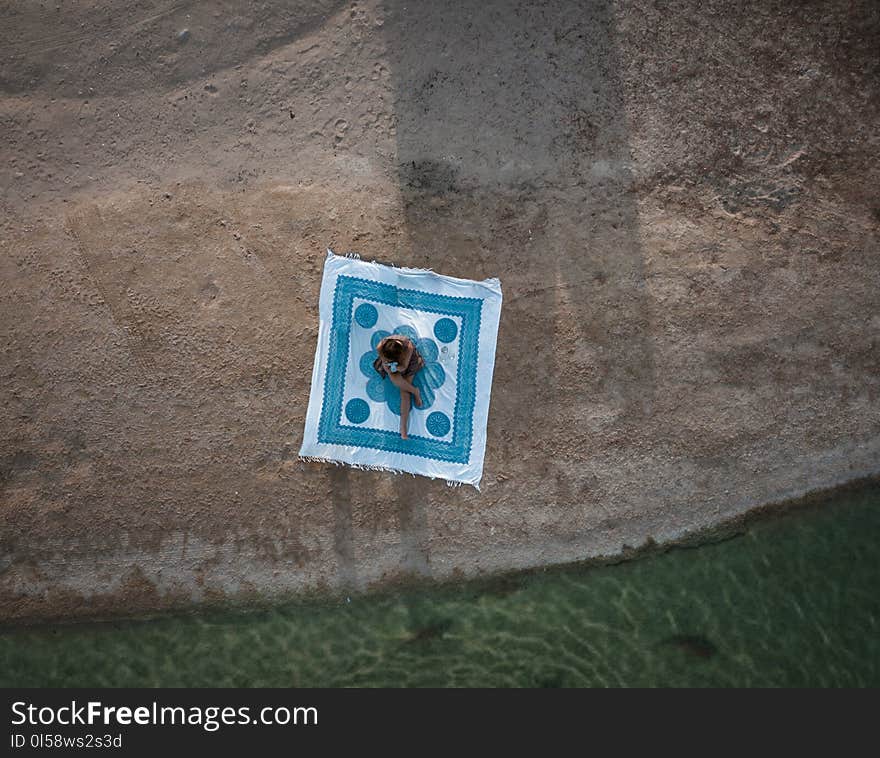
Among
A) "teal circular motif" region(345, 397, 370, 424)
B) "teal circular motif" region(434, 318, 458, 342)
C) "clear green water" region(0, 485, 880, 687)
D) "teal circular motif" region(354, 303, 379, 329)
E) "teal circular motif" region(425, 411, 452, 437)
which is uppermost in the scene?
"teal circular motif" region(354, 303, 379, 329)

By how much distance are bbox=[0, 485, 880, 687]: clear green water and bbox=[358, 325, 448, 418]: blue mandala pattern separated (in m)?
1.29

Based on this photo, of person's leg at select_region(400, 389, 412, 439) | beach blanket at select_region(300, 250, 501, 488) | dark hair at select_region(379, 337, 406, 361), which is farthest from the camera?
beach blanket at select_region(300, 250, 501, 488)

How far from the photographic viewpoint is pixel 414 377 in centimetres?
493

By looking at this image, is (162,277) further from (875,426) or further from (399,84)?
(875,426)

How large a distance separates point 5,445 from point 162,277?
Result: 1.54 m

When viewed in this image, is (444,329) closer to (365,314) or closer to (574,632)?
(365,314)

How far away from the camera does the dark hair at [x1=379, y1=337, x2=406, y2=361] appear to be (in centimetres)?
449

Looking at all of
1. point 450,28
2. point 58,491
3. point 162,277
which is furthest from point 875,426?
point 58,491

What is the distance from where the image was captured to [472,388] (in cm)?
492

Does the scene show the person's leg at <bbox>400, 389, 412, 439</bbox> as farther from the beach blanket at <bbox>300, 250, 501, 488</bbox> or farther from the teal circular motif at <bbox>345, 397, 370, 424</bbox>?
the teal circular motif at <bbox>345, 397, 370, 424</bbox>

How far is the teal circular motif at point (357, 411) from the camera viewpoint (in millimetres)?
4930

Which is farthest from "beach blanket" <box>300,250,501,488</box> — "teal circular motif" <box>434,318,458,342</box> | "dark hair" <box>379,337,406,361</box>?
"dark hair" <box>379,337,406,361</box>

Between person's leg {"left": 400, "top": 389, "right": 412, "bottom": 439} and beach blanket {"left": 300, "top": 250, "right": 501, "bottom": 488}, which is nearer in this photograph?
person's leg {"left": 400, "top": 389, "right": 412, "bottom": 439}

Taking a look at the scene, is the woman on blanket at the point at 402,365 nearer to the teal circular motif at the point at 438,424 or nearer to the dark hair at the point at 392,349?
the dark hair at the point at 392,349
